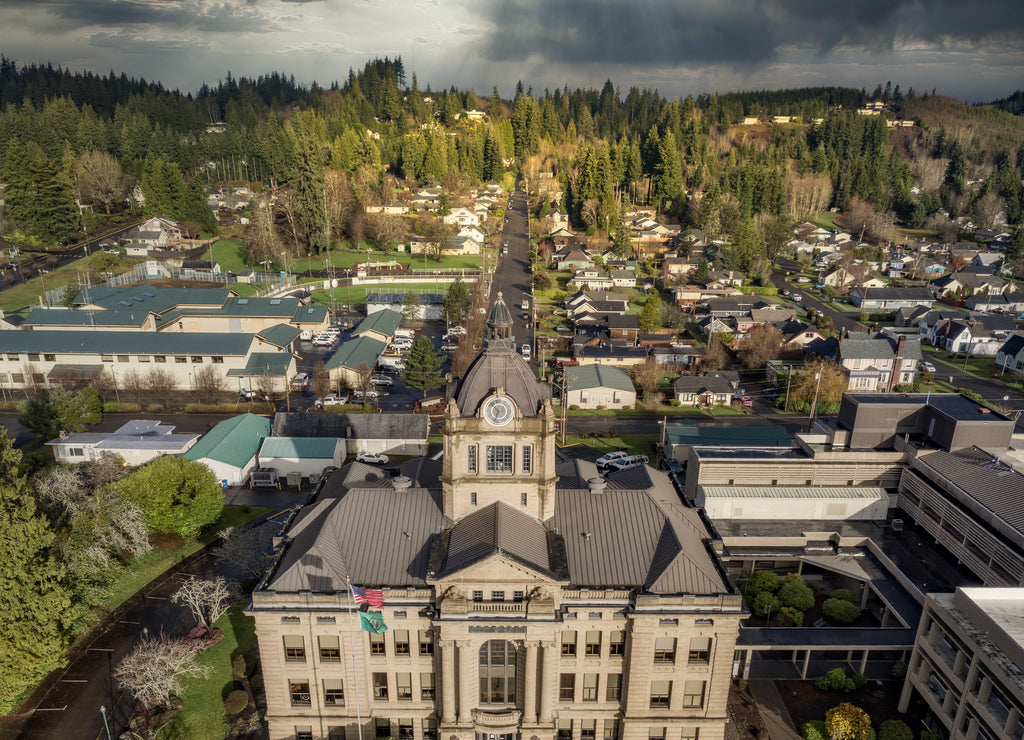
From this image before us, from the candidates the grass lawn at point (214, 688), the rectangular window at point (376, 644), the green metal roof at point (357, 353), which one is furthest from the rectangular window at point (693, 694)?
the green metal roof at point (357, 353)

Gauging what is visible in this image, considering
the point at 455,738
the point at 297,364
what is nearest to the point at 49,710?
the point at 455,738

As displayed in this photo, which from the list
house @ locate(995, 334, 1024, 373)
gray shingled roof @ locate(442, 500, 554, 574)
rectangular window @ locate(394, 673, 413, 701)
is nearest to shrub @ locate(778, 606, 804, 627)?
gray shingled roof @ locate(442, 500, 554, 574)

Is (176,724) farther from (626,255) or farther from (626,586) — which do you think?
(626,255)

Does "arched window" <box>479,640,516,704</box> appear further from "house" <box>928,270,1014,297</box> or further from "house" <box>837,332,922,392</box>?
"house" <box>928,270,1014,297</box>

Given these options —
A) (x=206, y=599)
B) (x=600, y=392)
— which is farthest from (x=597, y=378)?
(x=206, y=599)

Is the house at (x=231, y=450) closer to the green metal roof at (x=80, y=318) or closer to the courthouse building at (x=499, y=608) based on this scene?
the courthouse building at (x=499, y=608)
